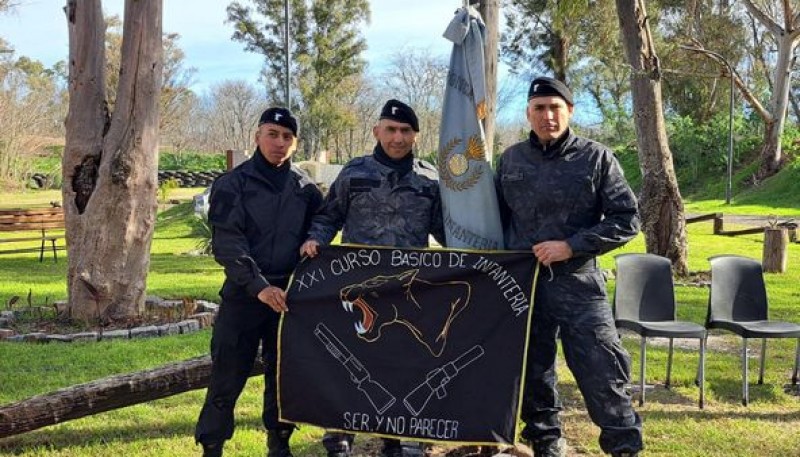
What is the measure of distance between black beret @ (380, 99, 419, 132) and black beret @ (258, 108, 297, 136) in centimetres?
48

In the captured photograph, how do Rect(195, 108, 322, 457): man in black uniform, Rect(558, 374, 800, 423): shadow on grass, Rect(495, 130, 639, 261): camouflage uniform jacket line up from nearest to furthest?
Rect(495, 130, 639, 261): camouflage uniform jacket, Rect(195, 108, 322, 457): man in black uniform, Rect(558, 374, 800, 423): shadow on grass

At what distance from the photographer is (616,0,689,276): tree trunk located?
435 inches

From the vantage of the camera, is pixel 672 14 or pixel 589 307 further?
pixel 672 14


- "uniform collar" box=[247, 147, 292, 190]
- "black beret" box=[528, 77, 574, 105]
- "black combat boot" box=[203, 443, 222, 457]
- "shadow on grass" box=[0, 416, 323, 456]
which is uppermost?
"black beret" box=[528, 77, 574, 105]

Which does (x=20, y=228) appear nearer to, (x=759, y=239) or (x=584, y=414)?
(x=584, y=414)

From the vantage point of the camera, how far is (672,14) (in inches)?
1299

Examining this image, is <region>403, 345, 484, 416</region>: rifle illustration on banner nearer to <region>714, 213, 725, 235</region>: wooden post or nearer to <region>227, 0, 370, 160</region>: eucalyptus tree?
<region>714, 213, 725, 235</region>: wooden post

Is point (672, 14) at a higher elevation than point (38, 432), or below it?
higher

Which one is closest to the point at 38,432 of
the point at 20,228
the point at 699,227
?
the point at 20,228

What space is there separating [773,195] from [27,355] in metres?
26.1

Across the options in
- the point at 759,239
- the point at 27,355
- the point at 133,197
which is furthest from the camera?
the point at 759,239

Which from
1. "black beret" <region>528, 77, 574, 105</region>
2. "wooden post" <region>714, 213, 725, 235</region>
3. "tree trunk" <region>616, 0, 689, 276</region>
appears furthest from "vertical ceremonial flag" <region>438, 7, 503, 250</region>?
"wooden post" <region>714, 213, 725, 235</region>

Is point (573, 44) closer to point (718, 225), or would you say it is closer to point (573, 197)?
point (718, 225)

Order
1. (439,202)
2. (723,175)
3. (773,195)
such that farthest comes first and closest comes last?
(723,175) → (773,195) → (439,202)
